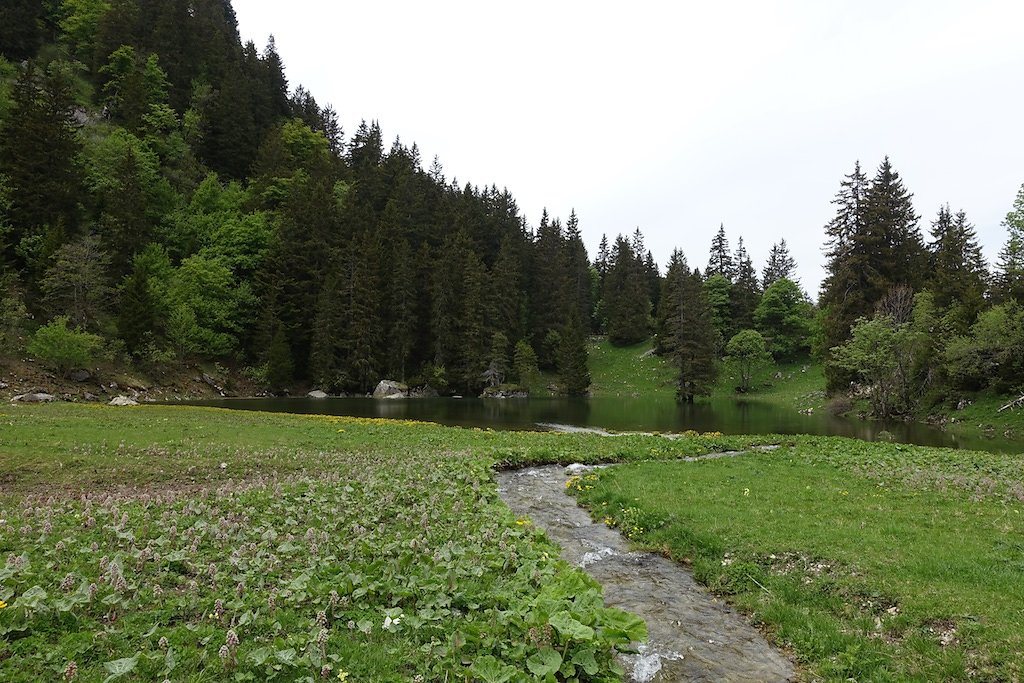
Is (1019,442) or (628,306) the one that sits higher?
(628,306)

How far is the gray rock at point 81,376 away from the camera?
5088cm

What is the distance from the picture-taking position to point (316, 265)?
87.3 m

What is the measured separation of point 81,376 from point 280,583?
5805 centimetres

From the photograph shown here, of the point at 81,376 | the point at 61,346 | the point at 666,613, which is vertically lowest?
the point at 666,613

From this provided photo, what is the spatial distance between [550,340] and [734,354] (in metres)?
32.9

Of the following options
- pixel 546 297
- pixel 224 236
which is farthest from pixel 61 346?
pixel 546 297

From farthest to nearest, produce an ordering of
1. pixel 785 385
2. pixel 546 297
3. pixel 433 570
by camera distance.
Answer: pixel 546 297, pixel 785 385, pixel 433 570

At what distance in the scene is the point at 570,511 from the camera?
1620 centimetres

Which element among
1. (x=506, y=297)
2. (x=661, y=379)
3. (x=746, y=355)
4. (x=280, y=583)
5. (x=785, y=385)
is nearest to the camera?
(x=280, y=583)

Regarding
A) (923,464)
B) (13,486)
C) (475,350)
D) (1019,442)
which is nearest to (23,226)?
(475,350)

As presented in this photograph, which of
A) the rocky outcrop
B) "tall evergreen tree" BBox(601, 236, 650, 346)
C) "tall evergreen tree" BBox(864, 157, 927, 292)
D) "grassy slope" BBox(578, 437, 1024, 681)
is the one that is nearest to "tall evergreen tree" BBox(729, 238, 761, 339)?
"tall evergreen tree" BBox(601, 236, 650, 346)

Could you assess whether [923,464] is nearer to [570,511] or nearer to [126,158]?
[570,511]

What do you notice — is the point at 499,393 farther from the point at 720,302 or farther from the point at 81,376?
the point at 720,302

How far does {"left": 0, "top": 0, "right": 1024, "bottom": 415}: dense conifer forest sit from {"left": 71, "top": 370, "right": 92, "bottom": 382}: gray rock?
10.5 feet
